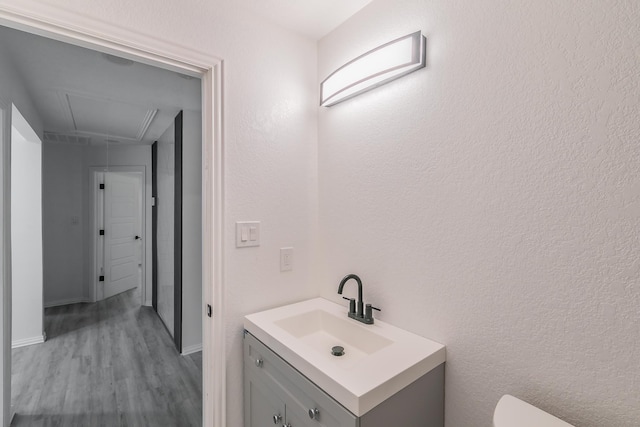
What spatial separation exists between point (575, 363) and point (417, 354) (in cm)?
43

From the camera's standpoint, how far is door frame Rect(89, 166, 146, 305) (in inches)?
150

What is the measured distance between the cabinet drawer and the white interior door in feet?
11.1

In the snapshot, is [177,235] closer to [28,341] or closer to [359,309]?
[28,341]

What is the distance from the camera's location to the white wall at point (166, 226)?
3102mm

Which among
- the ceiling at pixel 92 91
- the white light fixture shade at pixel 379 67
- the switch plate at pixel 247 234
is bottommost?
the switch plate at pixel 247 234

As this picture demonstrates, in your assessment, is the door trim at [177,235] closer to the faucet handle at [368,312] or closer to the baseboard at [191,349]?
the baseboard at [191,349]

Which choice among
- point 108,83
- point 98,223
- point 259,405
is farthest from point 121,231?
point 259,405

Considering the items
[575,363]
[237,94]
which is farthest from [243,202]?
[575,363]

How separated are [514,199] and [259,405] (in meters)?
1.28

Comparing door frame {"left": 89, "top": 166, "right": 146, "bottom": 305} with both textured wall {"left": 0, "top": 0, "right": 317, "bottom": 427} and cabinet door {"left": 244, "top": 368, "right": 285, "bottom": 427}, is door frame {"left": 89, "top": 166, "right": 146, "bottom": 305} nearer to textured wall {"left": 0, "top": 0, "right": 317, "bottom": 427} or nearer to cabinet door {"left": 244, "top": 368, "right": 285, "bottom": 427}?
textured wall {"left": 0, "top": 0, "right": 317, "bottom": 427}

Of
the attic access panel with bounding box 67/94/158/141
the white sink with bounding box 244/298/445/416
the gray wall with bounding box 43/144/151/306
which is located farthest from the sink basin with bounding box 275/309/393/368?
the gray wall with bounding box 43/144/151/306

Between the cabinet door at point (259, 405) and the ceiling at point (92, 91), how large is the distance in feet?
6.89

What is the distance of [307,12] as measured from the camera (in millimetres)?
1457

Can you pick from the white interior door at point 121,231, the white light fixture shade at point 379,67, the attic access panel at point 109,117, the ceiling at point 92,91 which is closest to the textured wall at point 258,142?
the white light fixture shade at point 379,67
